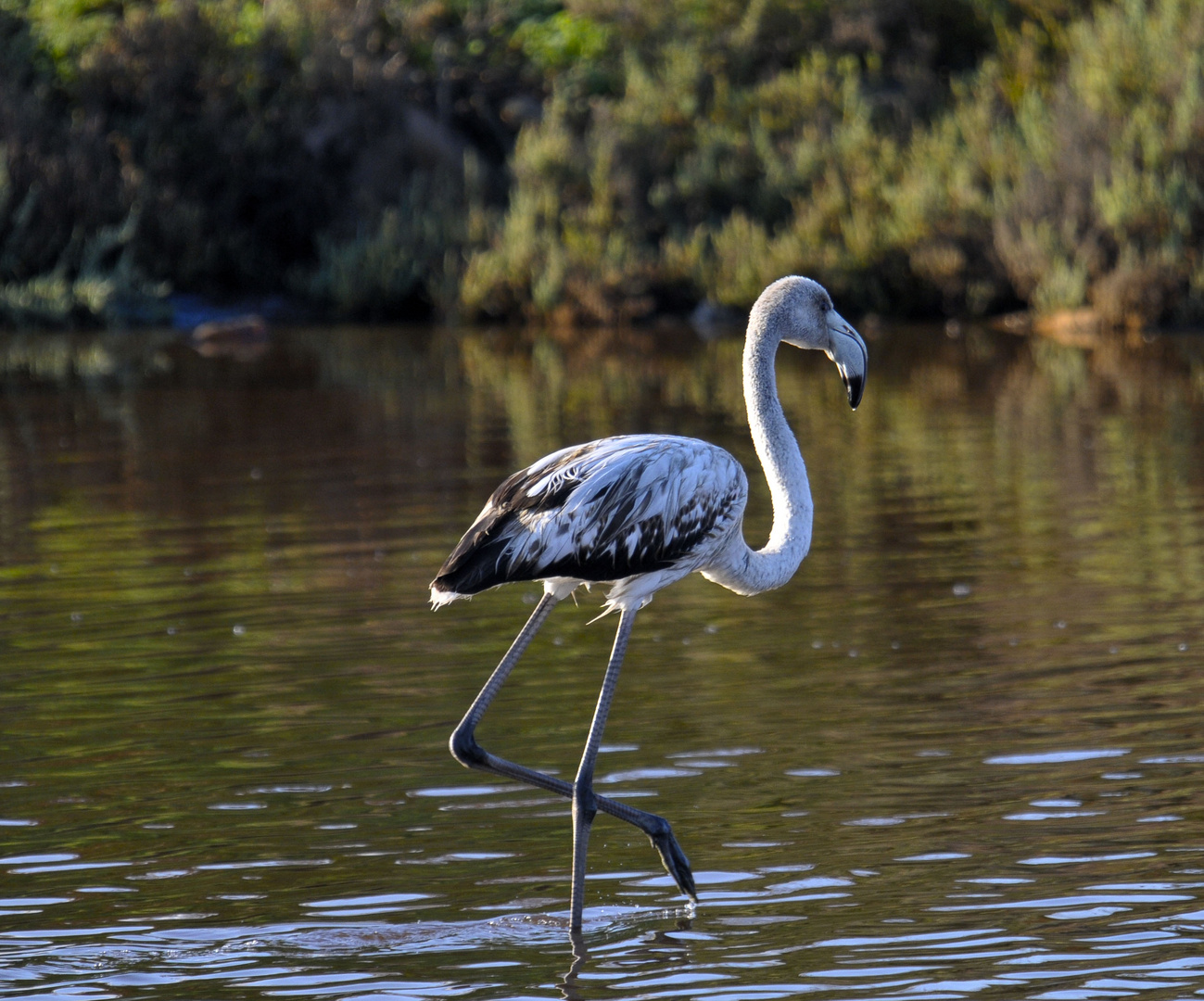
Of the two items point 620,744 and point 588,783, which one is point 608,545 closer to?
point 588,783

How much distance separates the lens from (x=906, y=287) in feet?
72.4

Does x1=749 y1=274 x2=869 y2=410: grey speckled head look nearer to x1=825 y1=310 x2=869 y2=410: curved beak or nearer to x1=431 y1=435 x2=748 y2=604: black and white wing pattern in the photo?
x1=825 y1=310 x2=869 y2=410: curved beak

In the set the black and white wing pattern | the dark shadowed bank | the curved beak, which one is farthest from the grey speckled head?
the dark shadowed bank

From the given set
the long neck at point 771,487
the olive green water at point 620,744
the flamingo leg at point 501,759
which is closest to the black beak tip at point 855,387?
the long neck at point 771,487

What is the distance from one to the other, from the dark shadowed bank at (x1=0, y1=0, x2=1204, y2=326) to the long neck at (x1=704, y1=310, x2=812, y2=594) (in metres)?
14.6

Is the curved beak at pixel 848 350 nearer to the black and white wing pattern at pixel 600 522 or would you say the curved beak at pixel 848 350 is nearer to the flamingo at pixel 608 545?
the flamingo at pixel 608 545

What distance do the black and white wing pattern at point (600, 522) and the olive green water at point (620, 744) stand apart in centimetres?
83

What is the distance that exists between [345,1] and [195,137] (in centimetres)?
344

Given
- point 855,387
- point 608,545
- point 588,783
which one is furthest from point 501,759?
point 855,387

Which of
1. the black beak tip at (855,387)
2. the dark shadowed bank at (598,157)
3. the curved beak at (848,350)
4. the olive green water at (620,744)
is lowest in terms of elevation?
the olive green water at (620,744)

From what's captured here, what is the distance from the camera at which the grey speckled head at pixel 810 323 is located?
533 centimetres

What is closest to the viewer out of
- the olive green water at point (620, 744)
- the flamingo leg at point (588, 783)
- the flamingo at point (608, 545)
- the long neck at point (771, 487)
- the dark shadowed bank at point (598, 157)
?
the olive green water at point (620, 744)

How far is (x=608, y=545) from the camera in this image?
4.88 m

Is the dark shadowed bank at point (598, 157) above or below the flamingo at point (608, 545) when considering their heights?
above
